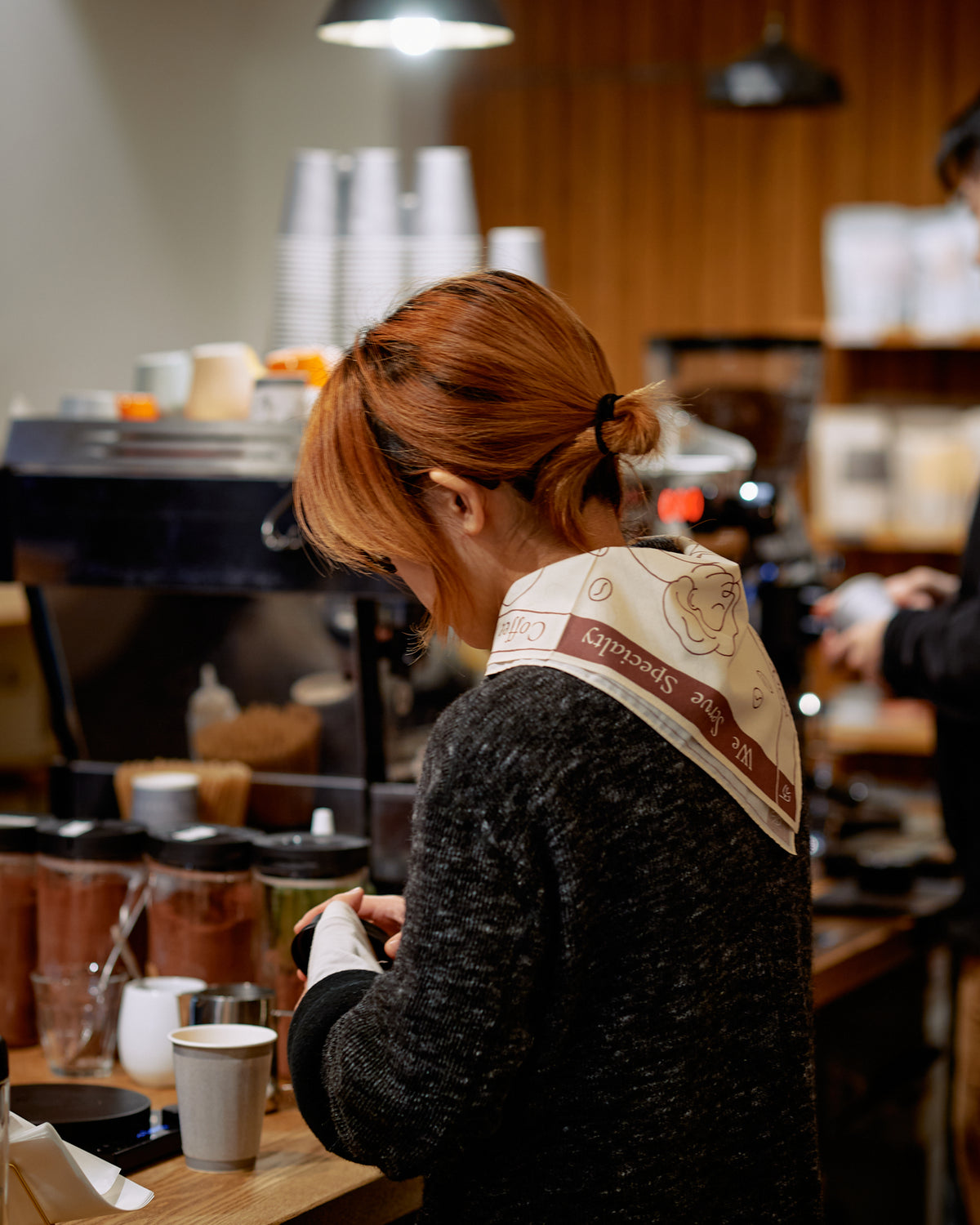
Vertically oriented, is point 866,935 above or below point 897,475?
below

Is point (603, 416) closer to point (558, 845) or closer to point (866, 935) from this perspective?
point (558, 845)

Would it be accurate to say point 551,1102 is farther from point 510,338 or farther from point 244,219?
point 244,219

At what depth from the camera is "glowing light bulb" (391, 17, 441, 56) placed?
7.41 ft

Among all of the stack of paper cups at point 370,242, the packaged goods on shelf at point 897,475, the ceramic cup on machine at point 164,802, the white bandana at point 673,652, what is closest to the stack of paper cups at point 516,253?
the stack of paper cups at point 370,242

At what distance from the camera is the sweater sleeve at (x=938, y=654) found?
6.90ft

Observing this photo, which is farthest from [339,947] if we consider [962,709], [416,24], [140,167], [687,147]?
[687,147]

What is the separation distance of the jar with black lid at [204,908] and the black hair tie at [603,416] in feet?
2.26

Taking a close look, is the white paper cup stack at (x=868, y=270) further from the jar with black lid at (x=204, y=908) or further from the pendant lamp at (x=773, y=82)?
the jar with black lid at (x=204, y=908)

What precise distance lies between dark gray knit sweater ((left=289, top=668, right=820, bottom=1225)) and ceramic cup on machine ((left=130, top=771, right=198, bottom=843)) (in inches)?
29.4

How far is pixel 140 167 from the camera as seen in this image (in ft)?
9.72

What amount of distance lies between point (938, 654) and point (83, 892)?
1252mm

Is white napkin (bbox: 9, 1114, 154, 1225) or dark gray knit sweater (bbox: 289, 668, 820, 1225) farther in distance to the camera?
white napkin (bbox: 9, 1114, 154, 1225)

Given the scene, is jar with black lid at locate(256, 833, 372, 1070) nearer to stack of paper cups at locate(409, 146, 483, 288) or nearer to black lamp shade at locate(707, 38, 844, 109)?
stack of paper cups at locate(409, 146, 483, 288)

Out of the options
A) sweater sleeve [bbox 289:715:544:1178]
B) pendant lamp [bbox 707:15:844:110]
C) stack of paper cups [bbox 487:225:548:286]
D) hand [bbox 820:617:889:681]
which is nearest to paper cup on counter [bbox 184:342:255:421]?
stack of paper cups [bbox 487:225:548:286]
